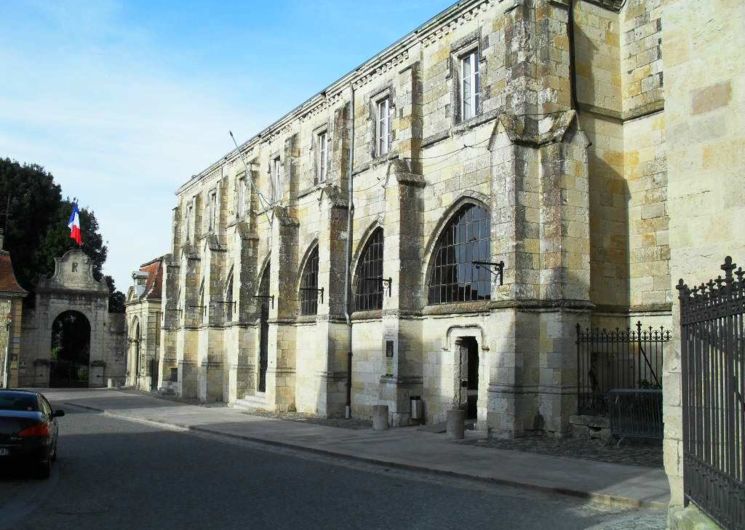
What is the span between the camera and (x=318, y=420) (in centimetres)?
2342

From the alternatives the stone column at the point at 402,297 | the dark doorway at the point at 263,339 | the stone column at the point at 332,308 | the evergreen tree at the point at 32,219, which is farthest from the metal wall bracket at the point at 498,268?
the evergreen tree at the point at 32,219

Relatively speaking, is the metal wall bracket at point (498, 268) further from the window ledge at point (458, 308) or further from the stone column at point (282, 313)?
the stone column at point (282, 313)

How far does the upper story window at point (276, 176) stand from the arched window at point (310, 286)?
4.19m

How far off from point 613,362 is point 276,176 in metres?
17.5

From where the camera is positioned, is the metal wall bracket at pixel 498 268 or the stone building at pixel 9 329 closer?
the metal wall bracket at pixel 498 268

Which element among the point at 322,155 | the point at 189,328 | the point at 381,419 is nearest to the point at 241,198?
the point at 189,328

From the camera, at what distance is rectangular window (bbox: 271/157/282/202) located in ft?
100

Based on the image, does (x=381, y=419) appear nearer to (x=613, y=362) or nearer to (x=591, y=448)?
(x=613, y=362)

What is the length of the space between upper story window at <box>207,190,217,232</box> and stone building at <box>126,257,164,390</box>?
11.3m

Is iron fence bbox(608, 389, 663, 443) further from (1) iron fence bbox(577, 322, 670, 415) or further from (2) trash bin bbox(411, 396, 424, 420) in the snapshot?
(2) trash bin bbox(411, 396, 424, 420)

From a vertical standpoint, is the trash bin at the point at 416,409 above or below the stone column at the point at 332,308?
below

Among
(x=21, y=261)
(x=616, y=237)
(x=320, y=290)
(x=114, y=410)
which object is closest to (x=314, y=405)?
(x=320, y=290)

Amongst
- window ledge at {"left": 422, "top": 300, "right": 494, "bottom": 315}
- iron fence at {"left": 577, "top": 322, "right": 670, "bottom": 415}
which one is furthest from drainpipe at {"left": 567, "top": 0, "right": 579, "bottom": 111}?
iron fence at {"left": 577, "top": 322, "right": 670, "bottom": 415}

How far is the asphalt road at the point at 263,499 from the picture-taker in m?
8.87
